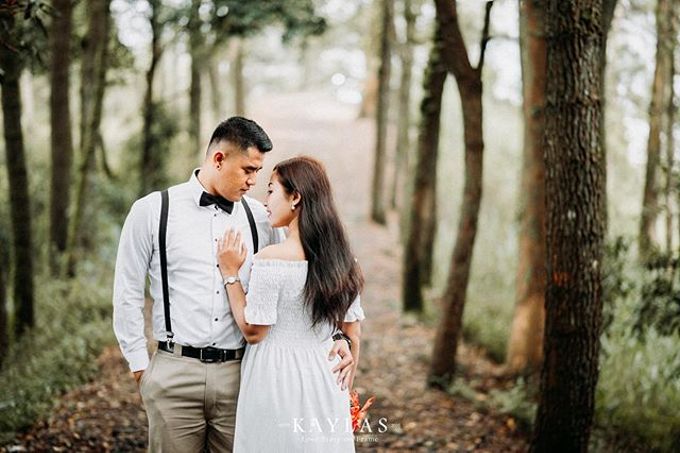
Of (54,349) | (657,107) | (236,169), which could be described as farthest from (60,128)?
(657,107)

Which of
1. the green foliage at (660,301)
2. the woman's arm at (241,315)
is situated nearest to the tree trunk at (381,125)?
the green foliage at (660,301)

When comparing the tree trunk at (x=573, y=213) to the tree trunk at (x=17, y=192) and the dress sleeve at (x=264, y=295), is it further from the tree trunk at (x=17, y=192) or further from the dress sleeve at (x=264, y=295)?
the tree trunk at (x=17, y=192)

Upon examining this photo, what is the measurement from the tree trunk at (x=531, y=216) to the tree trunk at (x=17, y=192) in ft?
16.8

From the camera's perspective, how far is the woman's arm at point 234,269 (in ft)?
10.5

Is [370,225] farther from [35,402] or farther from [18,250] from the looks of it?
[35,402]

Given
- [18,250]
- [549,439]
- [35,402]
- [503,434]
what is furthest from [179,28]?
[549,439]

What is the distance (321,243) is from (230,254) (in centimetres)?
44

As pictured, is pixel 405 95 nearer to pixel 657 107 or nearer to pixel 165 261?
pixel 657 107

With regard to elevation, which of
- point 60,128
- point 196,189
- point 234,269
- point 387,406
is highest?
point 60,128

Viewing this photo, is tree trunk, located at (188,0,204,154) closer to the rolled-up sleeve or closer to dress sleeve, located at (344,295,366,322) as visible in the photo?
the rolled-up sleeve

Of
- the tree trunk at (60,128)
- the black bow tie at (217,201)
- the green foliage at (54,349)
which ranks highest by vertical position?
the tree trunk at (60,128)

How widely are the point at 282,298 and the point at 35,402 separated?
4.15 m

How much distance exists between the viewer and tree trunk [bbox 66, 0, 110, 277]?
1023cm

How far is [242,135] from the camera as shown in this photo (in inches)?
134
